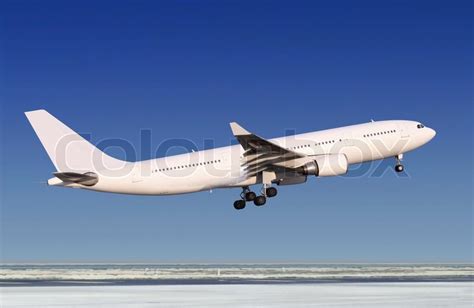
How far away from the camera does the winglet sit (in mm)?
59125

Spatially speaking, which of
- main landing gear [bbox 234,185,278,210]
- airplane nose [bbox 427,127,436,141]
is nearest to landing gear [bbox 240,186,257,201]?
main landing gear [bbox 234,185,278,210]

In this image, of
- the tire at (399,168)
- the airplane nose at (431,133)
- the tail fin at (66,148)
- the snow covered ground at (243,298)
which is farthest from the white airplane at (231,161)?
the snow covered ground at (243,298)

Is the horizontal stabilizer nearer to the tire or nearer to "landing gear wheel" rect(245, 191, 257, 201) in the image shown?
"landing gear wheel" rect(245, 191, 257, 201)

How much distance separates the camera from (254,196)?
66.8 meters

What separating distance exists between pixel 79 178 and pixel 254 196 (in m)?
15.2

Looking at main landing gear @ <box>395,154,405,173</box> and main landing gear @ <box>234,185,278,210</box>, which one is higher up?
main landing gear @ <box>395,154,405,173</box>

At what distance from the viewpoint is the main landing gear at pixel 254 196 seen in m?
65.6

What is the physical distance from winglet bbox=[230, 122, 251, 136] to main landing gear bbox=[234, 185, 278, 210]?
750cm

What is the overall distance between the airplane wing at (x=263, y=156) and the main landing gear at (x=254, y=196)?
73.9 inches

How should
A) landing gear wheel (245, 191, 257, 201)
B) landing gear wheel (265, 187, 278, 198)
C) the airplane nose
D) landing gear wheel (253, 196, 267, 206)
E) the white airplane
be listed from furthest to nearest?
the airplane nose, landing gear wheel (245, 191, 257, 201), landing gear wheel (253, 196, 267, 206), landing gear wheel (265, 187, 278, 198), the white airplane

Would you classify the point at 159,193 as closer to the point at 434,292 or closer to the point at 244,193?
the point at 244,193

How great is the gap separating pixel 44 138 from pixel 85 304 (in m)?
26.4

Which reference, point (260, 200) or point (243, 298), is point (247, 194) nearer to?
point (260, 200)

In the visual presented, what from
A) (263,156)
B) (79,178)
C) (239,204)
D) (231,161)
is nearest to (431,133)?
(263,156)
